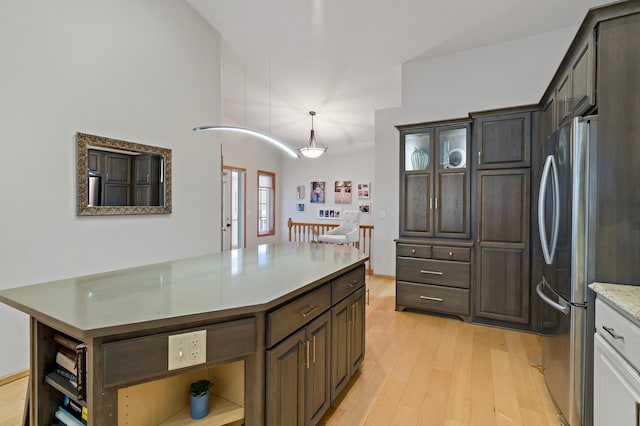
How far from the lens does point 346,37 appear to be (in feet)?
11.5

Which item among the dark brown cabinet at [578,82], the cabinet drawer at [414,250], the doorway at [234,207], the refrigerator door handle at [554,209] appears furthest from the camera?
the doorway at [234,207]

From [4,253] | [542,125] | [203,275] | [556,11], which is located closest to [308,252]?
[203,275]

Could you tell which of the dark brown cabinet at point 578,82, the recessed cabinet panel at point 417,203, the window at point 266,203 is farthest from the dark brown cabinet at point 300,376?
the window at point 266,203

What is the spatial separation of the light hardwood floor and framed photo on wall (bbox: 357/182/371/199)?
4394mm

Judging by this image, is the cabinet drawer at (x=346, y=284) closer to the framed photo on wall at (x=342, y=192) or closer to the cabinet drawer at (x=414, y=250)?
the cabinet drawer at (x=414, y=250)

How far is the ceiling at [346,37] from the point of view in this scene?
3037mm

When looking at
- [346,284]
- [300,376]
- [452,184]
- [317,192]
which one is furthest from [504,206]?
[317,192]

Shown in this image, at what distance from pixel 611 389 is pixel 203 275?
78.6 inches

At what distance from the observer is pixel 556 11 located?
3.00 metres

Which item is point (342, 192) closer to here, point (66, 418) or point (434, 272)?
point (434, 272)

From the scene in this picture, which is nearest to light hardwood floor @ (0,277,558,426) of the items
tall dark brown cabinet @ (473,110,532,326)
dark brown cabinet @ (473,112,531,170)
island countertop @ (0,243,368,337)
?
tall dark brown cabinet @ (473,110,532,326)

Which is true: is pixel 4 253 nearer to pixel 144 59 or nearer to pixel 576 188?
pixel 144 59

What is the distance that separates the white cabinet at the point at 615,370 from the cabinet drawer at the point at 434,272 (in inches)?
74.5

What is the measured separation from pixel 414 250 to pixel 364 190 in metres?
3.95
